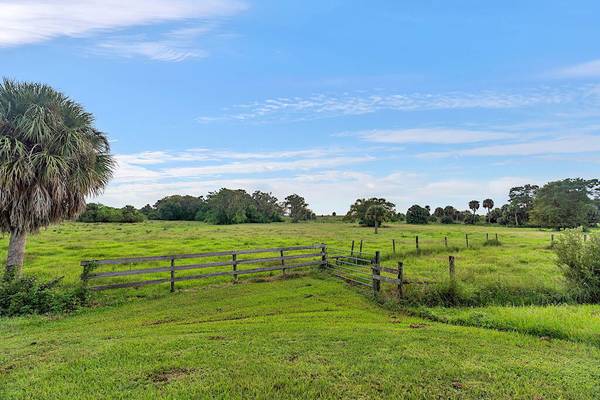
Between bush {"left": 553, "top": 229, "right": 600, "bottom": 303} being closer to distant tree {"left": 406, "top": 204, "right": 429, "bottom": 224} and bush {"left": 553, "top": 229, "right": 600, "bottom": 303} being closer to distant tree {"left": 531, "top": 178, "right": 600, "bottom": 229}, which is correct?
distant tree {"left": 531, "top": 178, "right": 600, "bottom": 229}

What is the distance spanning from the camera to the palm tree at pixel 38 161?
11484 millimetres

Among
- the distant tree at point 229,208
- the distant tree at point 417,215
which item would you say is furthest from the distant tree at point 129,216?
the distant tree at point 417,215

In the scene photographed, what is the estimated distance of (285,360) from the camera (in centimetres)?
554

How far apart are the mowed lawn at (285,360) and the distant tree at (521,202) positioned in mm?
91399

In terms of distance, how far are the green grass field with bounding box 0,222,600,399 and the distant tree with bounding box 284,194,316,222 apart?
8743 cm

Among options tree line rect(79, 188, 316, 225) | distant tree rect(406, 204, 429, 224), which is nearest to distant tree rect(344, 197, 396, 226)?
distant tree rect(406, 204, 429, 224)

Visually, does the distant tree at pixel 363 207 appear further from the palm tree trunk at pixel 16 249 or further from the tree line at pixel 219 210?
the palm tree trunk at pixel 16 249

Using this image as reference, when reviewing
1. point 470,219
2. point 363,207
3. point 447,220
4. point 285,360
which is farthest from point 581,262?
point 470,219

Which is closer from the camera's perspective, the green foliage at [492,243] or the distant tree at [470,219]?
the green foliage at [492,243]

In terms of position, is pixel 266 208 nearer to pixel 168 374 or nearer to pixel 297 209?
pixel 297 209

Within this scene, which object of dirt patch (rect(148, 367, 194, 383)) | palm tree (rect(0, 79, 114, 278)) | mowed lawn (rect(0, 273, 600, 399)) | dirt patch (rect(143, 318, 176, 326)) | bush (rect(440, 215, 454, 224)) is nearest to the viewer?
mowed lawn (rect(0, 273, 600, 399))

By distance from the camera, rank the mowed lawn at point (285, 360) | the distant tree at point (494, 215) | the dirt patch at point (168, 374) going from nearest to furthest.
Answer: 1. the mowed lawn at point (285, 360)
2. the dirt patch at point (168, 374)
3. the distant tree at point (494, 215)

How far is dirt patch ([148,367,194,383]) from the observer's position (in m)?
4.91

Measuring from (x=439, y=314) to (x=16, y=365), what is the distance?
359 inches
